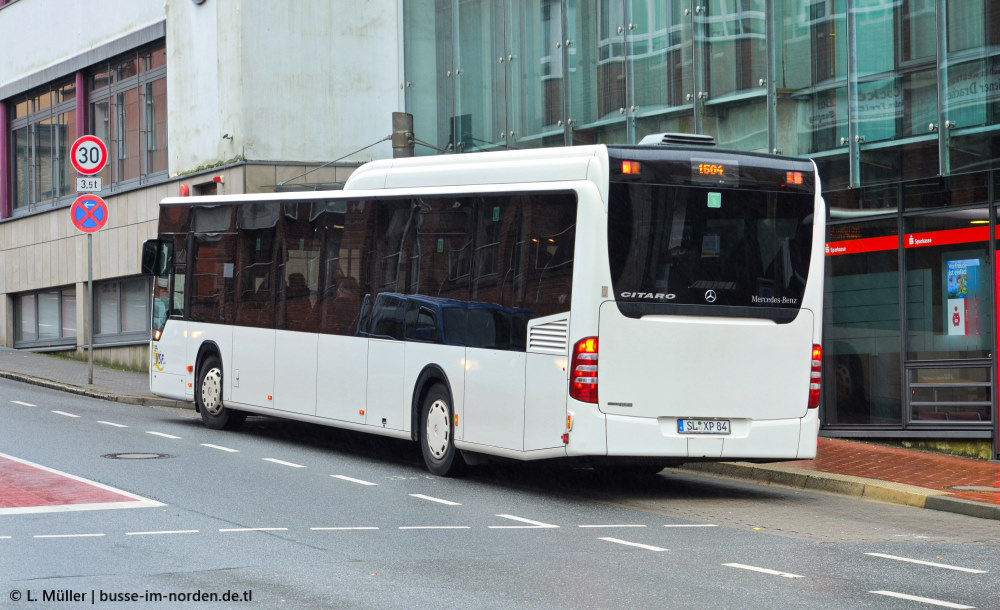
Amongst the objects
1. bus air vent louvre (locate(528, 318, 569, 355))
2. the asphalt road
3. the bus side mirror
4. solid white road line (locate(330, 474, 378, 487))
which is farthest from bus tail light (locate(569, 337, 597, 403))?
the bus side mirror

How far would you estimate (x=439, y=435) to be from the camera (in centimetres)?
1420

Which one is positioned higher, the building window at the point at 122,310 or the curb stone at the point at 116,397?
the building window at the point at 122,310

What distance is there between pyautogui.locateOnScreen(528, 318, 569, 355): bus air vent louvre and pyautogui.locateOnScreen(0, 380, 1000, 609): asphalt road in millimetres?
1369

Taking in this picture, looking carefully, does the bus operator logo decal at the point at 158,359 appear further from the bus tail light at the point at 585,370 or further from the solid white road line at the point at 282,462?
the bus tail light at the point at 585,370

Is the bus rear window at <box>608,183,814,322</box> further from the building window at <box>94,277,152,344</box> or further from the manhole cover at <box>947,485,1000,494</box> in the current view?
the building window at <box>94,277,152,344</box>

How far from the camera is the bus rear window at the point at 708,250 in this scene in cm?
1234

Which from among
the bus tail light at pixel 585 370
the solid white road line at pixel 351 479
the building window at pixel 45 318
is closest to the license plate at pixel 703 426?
the bus tail light at pixel 585 370

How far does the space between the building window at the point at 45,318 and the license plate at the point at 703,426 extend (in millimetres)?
22835

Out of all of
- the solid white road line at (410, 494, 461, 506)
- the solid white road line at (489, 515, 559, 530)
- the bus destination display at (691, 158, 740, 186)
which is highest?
the bus destination display at (691, 158, 740, 186)

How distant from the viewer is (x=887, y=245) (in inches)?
682

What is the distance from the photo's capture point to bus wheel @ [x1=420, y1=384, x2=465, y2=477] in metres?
14.0

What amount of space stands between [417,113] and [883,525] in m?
16.0

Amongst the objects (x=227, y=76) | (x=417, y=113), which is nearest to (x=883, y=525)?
(x=417, y=113)

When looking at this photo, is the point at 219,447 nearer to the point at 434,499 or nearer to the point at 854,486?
the point at 434,499
